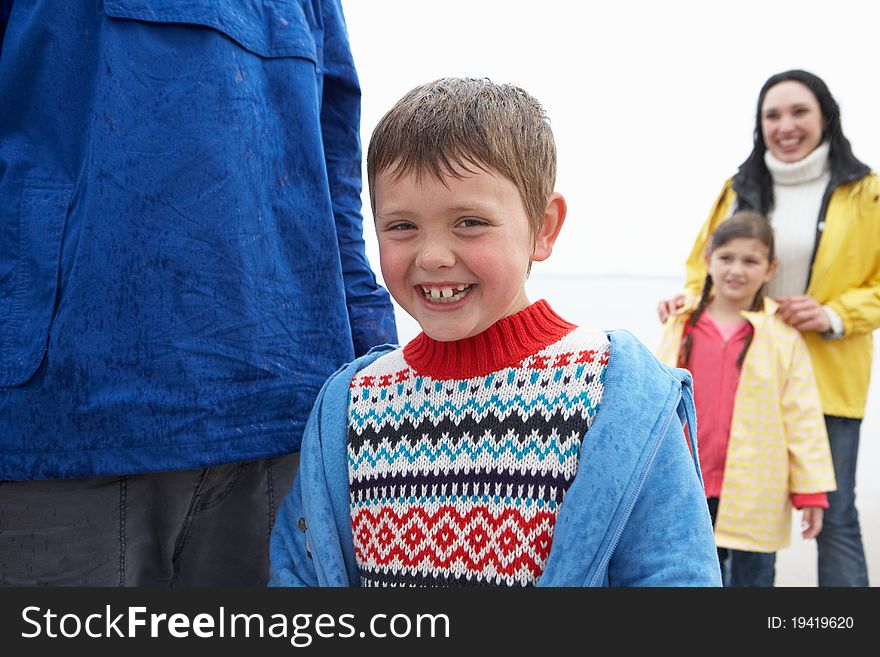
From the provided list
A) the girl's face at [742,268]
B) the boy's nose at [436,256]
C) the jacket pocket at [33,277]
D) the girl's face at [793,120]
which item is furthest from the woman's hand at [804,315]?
the jacket pocket at [33,277]

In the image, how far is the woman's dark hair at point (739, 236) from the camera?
2.30 m

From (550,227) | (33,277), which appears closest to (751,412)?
(550,227)

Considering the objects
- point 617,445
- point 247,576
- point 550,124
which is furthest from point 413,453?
point 550,124

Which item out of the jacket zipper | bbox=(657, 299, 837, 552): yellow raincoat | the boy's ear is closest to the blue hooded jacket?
the jacket zipper

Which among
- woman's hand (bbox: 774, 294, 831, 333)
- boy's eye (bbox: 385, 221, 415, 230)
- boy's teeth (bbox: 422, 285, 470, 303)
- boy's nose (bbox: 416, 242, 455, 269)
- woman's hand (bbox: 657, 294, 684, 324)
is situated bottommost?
woman's hand (bbox: 657, 294, 684, 324)

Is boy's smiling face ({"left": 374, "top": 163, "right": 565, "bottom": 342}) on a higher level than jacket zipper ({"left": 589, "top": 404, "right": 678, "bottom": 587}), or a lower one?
higher

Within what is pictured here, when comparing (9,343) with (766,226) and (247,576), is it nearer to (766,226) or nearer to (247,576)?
(247,576)

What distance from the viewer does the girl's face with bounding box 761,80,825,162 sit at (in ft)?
7.79

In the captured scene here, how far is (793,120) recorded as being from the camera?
2377 millimetres

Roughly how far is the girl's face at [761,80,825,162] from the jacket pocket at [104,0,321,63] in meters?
1.69

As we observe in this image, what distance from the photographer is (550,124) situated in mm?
1065

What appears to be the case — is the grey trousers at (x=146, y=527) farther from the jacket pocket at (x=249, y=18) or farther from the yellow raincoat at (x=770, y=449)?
the yellow raincoat at (x=770, y=449)

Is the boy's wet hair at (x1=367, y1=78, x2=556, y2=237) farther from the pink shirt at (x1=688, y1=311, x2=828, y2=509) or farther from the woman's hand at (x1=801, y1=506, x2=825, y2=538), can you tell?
the woman's hand at (x1=801, y1=506, x2=825, y2=538)

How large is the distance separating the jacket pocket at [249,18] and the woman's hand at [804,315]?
1.59m
